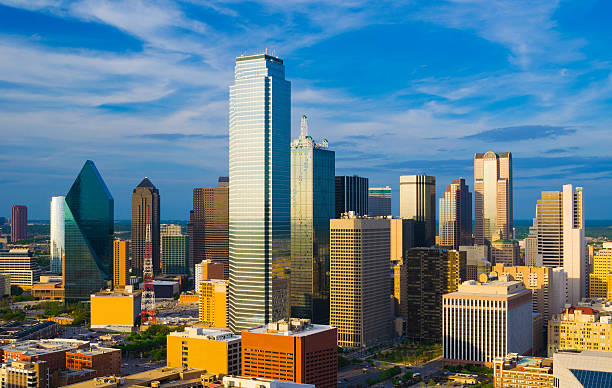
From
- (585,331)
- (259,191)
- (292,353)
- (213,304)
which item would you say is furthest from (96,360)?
(585,331)

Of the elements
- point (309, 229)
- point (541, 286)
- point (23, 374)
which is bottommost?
point (23, 374)

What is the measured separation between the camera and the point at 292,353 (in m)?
92.9

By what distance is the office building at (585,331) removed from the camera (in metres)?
120

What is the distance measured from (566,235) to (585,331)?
238ft

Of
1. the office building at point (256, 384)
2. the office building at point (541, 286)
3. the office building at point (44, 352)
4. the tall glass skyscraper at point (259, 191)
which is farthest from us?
the office building at point (541, 286)

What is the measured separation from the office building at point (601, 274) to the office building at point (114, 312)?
4971 inches

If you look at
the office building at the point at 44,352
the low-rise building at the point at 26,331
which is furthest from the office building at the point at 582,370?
the low-rise building at the point at 26,331

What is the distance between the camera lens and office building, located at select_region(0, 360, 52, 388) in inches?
3644

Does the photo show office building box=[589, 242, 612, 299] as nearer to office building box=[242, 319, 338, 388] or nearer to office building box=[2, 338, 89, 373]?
office building box=[242, 319, 338, 388]

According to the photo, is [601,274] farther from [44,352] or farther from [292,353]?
[44,352]

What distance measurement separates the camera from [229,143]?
138750 millimetres

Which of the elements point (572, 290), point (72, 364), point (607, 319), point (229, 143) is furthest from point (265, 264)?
point (572, 290)

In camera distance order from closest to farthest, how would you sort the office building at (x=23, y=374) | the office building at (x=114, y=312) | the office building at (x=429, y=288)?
the office building at (x=23, y=374)
the office building at (x=429, y=288)
the office building at (x=114, y=312)

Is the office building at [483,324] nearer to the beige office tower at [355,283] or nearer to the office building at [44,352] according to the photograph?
the beige office tower at [355,283]
